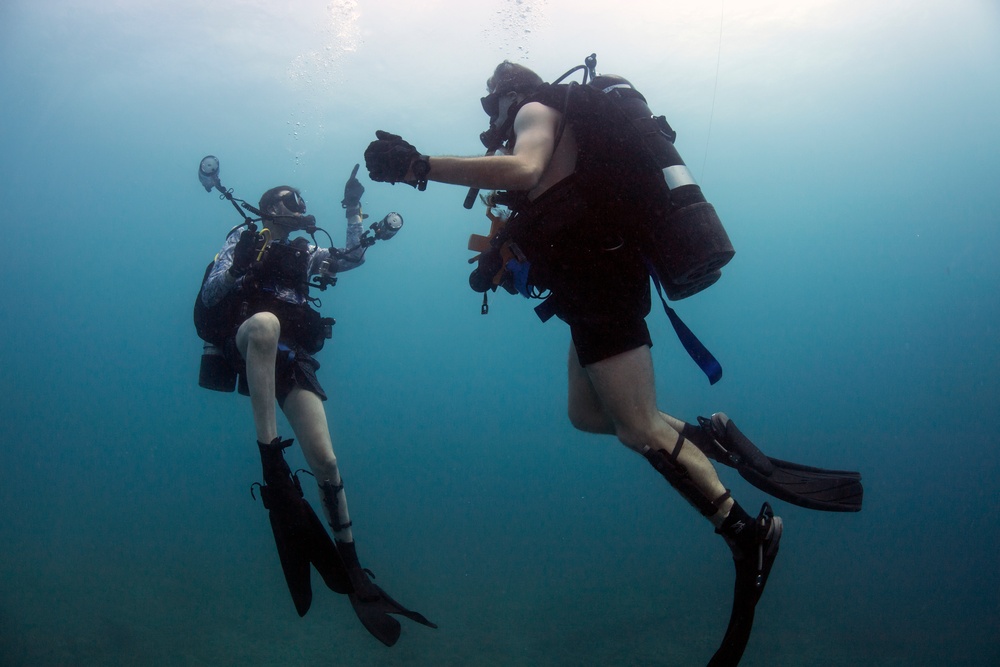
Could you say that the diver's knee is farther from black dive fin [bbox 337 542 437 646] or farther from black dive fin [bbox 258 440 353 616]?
black dive fin [bbox 337 542 437 646]

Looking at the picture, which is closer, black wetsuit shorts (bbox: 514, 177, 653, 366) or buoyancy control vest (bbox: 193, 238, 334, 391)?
black wetsuit shorts (bbox: 514, 177, 653, 366)

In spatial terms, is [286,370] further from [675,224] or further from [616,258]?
[675,224]

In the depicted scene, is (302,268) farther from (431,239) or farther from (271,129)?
(431,239)

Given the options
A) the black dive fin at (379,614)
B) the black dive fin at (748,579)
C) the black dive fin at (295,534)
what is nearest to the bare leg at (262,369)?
the black dive fin at (295,534)

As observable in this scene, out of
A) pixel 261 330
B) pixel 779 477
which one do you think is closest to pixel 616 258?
pixel 779 477

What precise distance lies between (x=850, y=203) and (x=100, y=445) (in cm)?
5550

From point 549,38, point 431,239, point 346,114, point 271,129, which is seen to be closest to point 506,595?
point 549,38

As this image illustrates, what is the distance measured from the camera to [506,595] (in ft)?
35.1

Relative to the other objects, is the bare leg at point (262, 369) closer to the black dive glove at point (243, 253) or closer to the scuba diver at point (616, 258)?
the black dive glove at point (243, 253)

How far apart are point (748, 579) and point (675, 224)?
1834mm

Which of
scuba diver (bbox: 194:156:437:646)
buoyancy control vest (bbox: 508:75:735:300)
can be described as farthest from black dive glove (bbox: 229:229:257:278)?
buoyancy control vest (bbox: 508:75:735:300)

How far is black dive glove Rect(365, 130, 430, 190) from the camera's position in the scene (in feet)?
7.06

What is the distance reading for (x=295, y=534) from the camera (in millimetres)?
3346

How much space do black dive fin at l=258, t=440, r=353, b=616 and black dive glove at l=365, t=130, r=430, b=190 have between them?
220 centimetres
